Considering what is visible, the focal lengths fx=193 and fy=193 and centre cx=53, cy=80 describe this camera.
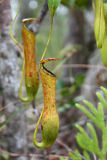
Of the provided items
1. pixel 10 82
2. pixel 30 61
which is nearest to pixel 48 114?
pixel 30 61

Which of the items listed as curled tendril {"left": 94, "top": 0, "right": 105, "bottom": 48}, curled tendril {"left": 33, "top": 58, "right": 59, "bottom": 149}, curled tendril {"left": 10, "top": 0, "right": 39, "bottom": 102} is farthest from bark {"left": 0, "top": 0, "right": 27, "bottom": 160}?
curled tendril {"left": 94, "top": 0, "right": 105, "bottom": 48}

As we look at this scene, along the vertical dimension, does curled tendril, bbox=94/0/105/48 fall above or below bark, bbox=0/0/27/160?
above

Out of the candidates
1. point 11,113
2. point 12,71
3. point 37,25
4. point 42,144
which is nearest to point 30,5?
point 37,25

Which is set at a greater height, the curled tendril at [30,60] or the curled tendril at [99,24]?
the curled tendril at [99,24]

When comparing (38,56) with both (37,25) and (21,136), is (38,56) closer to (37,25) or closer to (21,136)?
(37,25)

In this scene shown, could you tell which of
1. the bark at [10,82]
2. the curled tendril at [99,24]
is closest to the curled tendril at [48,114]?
the curled tendril at [99,24]

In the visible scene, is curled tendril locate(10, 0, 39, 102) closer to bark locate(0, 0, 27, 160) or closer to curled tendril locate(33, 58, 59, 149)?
curled tendril locate(33, 58, 59, 149)

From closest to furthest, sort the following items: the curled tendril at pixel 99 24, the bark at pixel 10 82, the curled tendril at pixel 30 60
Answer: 1. the curled tendril at pixel 99 24
2. the curled tendril at pixel 30 60
3. the bark at pixel 10 82

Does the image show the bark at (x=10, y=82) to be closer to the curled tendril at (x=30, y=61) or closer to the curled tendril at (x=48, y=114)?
the curled tendril at (x=30, y=61)
